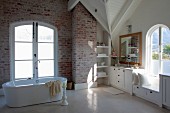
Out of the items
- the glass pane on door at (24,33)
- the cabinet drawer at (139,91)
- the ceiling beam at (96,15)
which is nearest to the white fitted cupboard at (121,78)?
the cabinet drawer at (139,91)

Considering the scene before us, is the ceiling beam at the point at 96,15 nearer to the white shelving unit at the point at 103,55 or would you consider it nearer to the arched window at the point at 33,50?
the white shelving unit at the point at 103,55

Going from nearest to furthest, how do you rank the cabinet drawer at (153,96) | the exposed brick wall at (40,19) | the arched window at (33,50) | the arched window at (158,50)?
1. the cabinet drawer at (153,96)
2. the arched window at (158,50)
3. the exposed brick wall at (40,19)
4. the arched window at (33,50)

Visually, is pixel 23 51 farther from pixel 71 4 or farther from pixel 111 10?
pixel 111 10

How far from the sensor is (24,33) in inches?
208

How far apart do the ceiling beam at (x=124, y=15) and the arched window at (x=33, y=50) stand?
2.45m

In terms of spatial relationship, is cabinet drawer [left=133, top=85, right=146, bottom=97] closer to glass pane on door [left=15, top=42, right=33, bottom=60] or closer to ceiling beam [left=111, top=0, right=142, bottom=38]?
ceiling beam [left=111, top=0, right=142, bottom=38]

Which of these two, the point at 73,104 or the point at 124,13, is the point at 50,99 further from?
the point at 124,13

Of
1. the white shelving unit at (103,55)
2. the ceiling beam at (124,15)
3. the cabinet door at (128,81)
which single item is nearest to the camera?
the cabinet door at (128,81)

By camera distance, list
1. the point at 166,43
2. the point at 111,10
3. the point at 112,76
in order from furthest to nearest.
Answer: the point at 112,76, the point at 111,10, the point at 166,43

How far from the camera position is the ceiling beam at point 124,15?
5.28 m

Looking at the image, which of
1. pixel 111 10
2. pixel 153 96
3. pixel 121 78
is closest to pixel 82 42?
pixel 111 10

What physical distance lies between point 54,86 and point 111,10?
3.42 m

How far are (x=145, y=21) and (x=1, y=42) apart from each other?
493 cm

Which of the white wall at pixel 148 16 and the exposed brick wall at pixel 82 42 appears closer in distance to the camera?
the white wall at pixel 148 16
